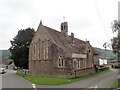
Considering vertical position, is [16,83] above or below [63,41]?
below

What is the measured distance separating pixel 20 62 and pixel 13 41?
18.4ft

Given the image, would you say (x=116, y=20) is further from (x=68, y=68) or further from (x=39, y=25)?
(x=39, y=25)

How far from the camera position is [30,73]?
5103cm

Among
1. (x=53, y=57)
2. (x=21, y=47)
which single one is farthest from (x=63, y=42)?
(x=21, y=47)

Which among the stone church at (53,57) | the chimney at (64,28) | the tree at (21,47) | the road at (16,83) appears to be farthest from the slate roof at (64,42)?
the road at (16,83)

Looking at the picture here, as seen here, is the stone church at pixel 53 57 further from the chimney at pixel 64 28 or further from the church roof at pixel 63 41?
the chimney at pixel 64 28

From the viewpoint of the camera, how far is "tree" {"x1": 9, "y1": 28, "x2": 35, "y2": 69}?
195 feet

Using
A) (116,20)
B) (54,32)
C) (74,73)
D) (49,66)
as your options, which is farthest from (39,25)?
Result: (116,20)

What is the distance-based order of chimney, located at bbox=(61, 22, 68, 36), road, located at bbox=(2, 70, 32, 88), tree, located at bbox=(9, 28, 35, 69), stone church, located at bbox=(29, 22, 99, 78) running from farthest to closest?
tree, located at bbox=(9, 28, 35, 69) → chimney, located at bbox=(61, 22, 68, 36) → stone church, located at bbox=(29, 22, 99, 78) → road, located at bbox=(2, 70, 32, 88)

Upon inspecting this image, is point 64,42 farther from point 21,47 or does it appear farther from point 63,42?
point 21,47

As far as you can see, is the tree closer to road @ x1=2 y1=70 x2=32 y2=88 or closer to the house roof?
the house roof

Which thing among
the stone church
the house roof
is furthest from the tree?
the house roof

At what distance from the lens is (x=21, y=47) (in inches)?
2350

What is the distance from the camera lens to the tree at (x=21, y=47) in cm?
5947
